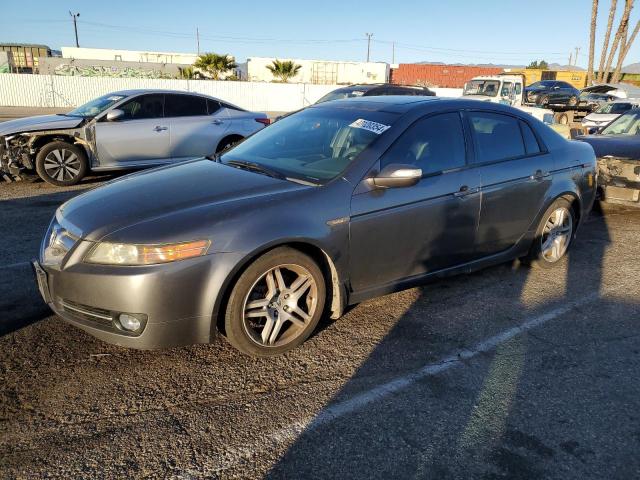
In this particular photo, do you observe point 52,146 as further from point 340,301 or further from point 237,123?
point 340,301

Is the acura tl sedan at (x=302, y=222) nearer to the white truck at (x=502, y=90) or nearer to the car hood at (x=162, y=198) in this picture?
the car hood at (x=162, y=198)

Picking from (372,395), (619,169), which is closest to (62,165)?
(372,395)

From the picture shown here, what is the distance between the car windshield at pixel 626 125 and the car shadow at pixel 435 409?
5.48 metres

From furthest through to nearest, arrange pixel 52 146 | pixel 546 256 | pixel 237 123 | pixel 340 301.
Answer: pixel 237 123 < pixel 52 146 < pixel 546 256 < pixel 340 301

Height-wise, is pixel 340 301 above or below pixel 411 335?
above

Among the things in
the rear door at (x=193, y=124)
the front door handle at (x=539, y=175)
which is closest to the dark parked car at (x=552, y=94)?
the rear door at (x=193, y=124)

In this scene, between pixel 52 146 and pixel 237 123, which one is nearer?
pixel 52 146

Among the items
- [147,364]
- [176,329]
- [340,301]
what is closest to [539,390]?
[340,301]

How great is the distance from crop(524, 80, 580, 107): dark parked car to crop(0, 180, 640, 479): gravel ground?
22088mm

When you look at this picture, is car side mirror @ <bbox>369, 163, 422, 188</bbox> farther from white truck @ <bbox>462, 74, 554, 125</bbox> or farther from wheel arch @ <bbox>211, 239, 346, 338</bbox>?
white truck @ <bbox>462, 74, 554, 125</bbox>

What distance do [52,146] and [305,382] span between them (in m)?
6.92

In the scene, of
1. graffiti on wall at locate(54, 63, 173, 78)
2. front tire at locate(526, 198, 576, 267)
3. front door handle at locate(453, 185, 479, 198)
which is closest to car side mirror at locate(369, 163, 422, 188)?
front door handle at locate(453, 185, 479, 198)

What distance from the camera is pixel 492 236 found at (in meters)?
4.38

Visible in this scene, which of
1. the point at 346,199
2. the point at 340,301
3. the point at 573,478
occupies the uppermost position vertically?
the point at 346,199
